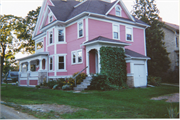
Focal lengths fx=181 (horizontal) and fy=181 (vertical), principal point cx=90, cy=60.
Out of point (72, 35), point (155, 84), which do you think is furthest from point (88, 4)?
point (155, 84)

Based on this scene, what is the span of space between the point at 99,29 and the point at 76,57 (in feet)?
12.0

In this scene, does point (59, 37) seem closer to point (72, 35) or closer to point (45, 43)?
point (72, 35)

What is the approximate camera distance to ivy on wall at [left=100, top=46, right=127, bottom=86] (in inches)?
592

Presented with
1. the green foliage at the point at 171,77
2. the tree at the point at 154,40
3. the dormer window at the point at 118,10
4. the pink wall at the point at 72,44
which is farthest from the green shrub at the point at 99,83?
the green foliage at the point at 171,77

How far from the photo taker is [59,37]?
20.2m

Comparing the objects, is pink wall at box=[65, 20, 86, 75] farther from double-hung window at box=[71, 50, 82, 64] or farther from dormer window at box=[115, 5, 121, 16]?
dormer window at box=[115, 5, 121, 16]

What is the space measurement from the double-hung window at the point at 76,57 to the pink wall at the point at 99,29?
6.64 ft

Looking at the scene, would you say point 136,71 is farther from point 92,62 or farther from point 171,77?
point 171,77

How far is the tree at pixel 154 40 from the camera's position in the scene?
24109 millimetres

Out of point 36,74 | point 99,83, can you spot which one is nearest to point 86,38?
point 99,83

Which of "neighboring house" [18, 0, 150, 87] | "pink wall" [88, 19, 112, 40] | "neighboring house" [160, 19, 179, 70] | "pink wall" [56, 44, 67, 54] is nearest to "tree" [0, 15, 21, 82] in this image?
"neighboring house" [18, 0, 150, 87]

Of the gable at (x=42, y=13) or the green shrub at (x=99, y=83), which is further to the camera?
the gable at (x=42, y=13)

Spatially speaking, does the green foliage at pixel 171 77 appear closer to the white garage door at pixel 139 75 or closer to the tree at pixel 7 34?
the white garage door at pixel 139 75

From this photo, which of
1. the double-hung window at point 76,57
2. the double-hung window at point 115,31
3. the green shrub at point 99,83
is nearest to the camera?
the green shrub at point 99,83
